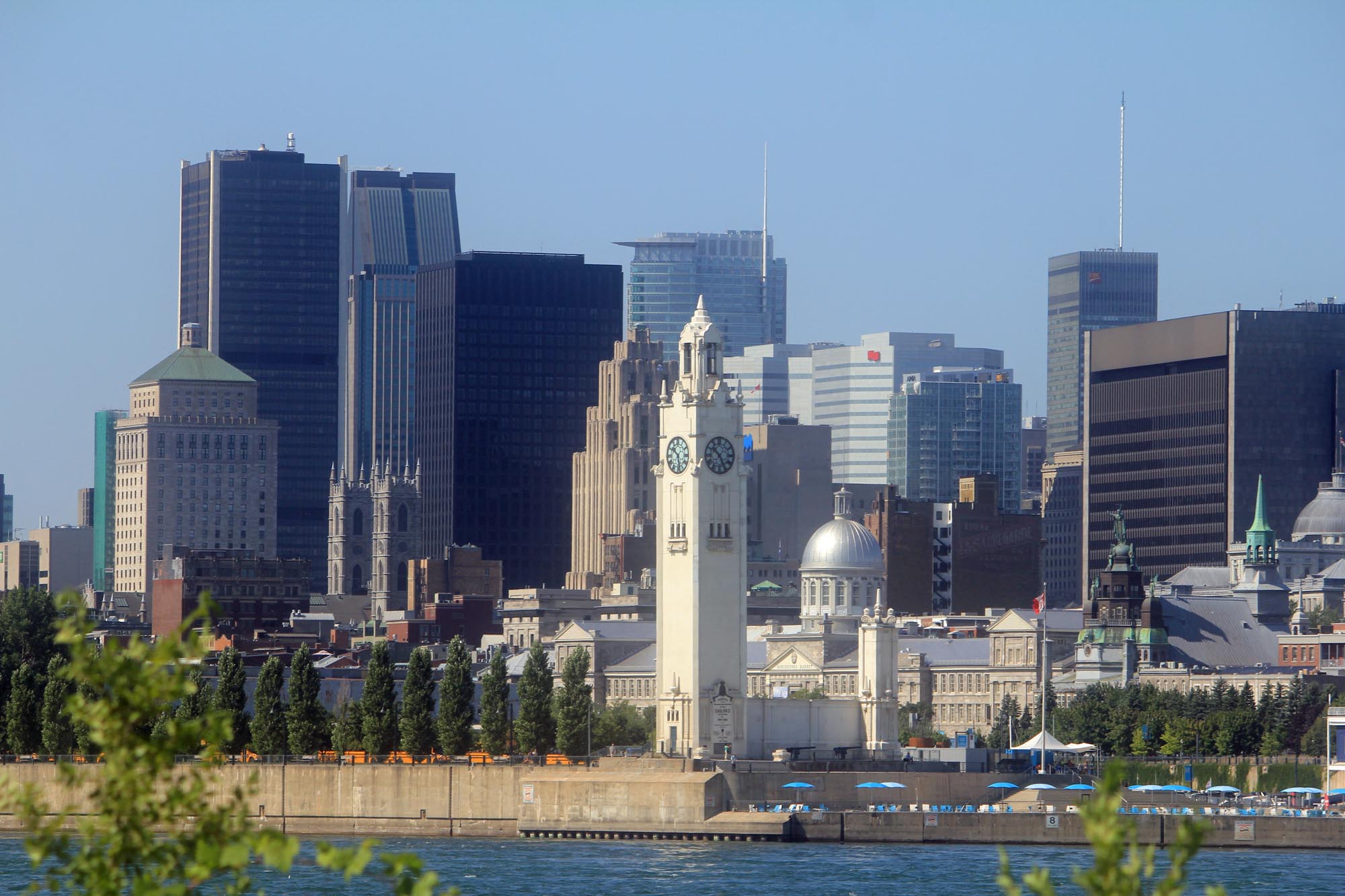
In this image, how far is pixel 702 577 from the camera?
503 ft

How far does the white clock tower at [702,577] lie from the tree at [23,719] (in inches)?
1307

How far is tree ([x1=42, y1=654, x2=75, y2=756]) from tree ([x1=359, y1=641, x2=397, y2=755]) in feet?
50.0

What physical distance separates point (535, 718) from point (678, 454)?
1694 cm

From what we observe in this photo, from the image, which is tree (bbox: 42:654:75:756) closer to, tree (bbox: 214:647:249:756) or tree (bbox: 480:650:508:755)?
tree (bbox: 214:647:249:756)

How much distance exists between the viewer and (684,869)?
359 feet

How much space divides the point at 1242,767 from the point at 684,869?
71715 mm

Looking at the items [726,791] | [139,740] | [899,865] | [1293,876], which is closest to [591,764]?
[726,791]

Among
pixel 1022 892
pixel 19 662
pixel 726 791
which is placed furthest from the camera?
pixel 19 662

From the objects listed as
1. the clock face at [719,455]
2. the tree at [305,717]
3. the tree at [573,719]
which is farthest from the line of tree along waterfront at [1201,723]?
the tree at [305,717]

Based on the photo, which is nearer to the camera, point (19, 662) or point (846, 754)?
point (846, 754)

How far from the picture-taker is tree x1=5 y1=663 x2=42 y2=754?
500 ft

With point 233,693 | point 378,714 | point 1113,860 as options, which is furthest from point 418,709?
point 1113,860

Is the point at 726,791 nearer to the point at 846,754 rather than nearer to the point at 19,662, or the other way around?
the point at 846,754

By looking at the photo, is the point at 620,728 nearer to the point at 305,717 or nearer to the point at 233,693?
the point at 305,717
